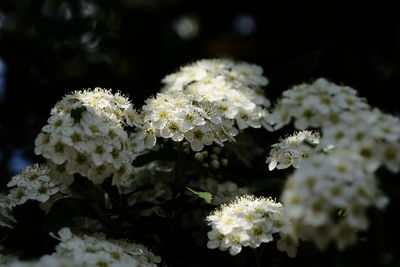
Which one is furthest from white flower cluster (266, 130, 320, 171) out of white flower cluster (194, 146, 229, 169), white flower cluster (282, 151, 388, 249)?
white flower cluster (282, 151, 388, 249)

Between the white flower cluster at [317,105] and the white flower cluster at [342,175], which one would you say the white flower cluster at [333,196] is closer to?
the white flower cluster at [342,175]

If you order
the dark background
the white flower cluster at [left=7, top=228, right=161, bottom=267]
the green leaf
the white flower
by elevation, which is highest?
the dark background

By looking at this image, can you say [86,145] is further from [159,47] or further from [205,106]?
[159,47]

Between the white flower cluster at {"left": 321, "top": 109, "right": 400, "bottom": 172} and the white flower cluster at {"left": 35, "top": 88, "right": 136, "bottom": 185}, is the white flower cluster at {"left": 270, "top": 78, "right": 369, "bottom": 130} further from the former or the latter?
the white flower cluster at {"left": 35, "top": 88, "right": 136, "bottom": 185}

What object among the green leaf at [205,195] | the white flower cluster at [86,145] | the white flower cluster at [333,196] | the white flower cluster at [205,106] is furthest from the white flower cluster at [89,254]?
the white flower cluster at [333,196]

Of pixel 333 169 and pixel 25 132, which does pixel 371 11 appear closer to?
pixel 25 132
